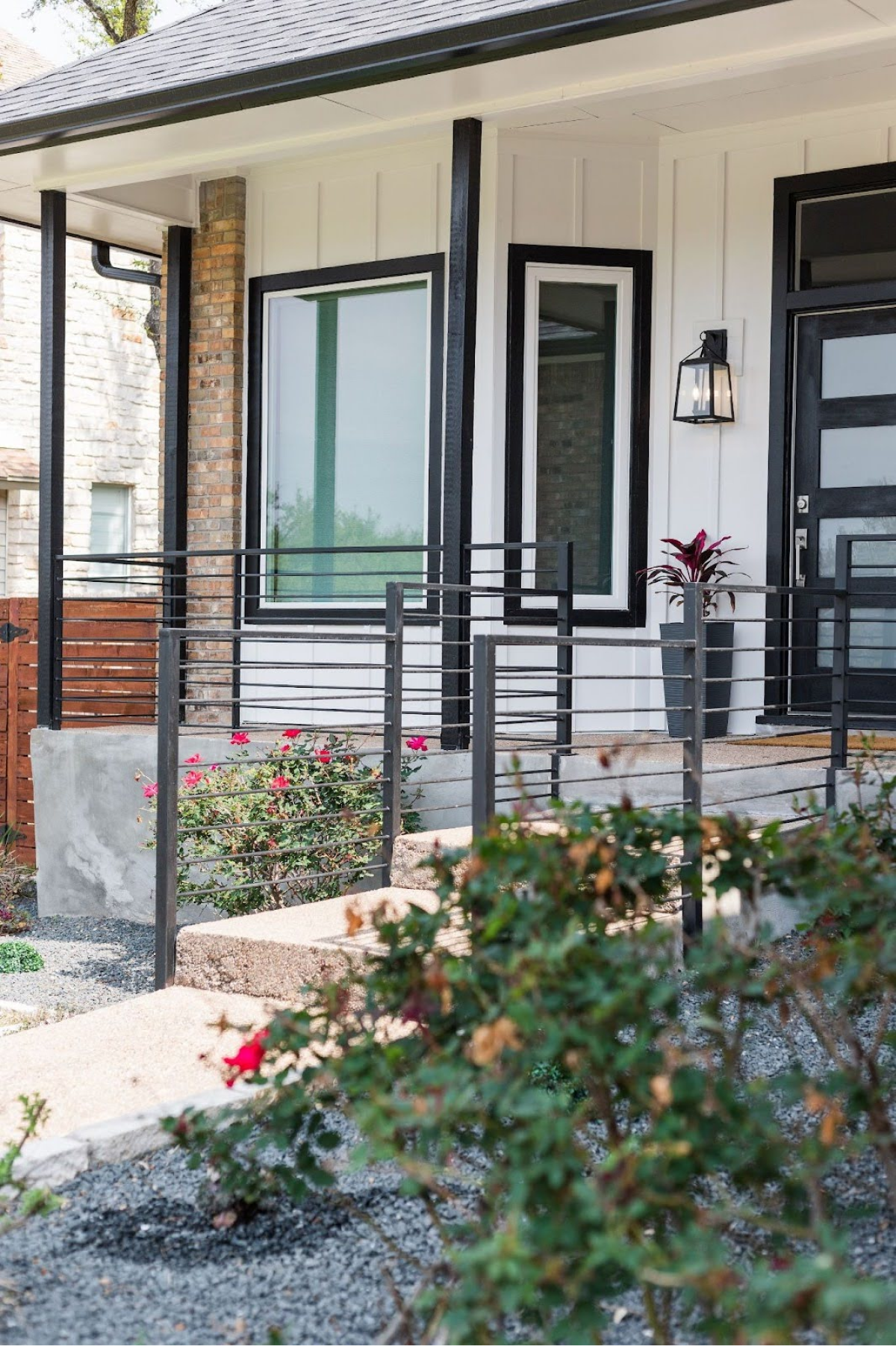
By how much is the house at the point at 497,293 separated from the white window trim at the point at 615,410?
16 mm

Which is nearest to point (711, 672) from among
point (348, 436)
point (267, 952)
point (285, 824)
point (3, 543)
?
point (285, 824)

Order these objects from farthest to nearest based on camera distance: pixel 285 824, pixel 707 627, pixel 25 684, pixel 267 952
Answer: pixel 25 684, pixel 707 627, pixel 285 824, pixel 267 952

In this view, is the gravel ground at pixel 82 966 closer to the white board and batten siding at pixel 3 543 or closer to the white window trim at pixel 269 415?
the white window trim at pixel 269 415

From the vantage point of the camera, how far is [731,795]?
5988 millimetres

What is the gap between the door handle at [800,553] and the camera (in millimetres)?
7465

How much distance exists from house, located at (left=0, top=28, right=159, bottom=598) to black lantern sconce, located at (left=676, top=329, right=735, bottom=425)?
10.2 metres

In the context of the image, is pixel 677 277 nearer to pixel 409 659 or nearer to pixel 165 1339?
pixel 409 659

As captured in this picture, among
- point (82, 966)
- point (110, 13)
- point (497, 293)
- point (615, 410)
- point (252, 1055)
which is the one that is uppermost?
point (110, 13)

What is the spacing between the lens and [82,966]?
23.8 feet

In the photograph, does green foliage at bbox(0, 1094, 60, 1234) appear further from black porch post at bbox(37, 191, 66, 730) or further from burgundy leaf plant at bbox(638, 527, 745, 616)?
black porch post at bbox(37, 191, 66, 730)

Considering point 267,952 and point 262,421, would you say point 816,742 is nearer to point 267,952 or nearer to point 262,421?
point 267,952

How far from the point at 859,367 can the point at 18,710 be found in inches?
232

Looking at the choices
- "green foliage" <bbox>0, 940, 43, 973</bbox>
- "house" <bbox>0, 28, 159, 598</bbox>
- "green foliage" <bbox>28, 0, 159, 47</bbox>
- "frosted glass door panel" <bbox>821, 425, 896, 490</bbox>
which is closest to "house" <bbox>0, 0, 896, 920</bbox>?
"frosted glass door panel" <bbox>821, 425, 896, 490</bbox>

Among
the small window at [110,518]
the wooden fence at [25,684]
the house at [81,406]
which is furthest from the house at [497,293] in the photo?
the small window at [110,518]
